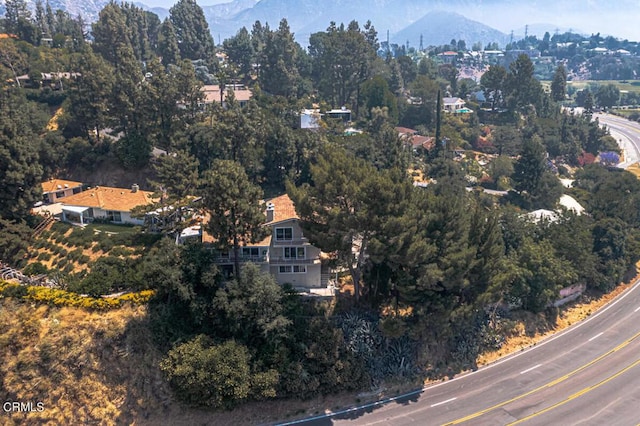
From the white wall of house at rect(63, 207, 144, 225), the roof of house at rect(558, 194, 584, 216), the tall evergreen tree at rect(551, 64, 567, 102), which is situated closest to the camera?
the white wall of house at rect(63, 207, 144, 225)

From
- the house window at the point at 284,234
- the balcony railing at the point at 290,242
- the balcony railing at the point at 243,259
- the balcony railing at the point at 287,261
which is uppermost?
the house window at the point at 284,234

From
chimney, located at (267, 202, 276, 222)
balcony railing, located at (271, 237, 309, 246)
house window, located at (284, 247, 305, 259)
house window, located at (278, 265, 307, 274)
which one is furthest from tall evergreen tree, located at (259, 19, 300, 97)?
house window, located at (278, 265, 307, 274)

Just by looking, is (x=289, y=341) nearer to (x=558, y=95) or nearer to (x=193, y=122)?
(x=193, y=122)

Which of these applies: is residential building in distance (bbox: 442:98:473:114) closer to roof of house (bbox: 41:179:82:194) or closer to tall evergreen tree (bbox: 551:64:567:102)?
tall evergreen tree (bbox: 551:64:567:102)

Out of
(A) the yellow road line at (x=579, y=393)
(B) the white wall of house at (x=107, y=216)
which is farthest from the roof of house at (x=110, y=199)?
(A) the yellow road line at (x=579, y=393)

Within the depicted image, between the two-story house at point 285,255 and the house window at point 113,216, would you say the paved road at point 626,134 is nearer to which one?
the two-story house at point 285,255

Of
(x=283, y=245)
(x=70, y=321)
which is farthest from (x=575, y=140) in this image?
(x=70, y=321)
